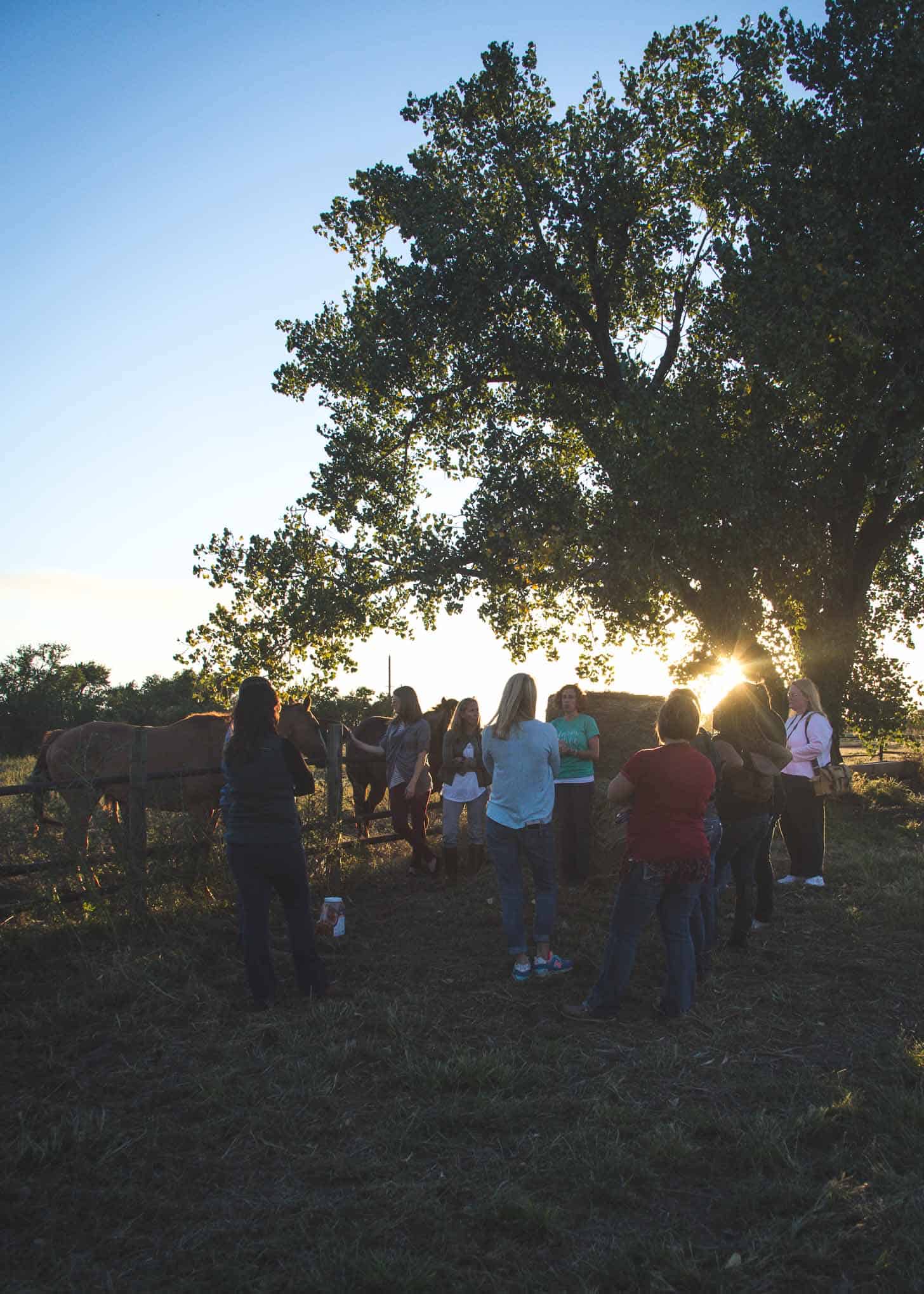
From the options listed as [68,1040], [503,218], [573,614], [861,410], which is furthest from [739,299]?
[68,1040]

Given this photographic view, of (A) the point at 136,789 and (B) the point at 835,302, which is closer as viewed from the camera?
(A) the point at 136,789

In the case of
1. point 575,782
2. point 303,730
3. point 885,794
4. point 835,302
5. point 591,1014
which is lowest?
point 885,794

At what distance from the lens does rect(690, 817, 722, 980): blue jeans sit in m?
6.29

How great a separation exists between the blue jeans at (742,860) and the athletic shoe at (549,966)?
1456 mm

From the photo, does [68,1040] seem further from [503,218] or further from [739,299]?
[503,218]

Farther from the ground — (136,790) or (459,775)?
(136,790)

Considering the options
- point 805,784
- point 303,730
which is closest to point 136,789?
point 303,730

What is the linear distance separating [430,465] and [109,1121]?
15757 millimetres

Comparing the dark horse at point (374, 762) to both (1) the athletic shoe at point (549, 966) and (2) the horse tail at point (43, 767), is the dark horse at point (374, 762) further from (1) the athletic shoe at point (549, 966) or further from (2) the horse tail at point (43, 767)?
(1) the athletic shoe at point (549, 966)

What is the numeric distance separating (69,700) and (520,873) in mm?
42714

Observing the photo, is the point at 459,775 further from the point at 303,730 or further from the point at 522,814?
the point at 522,814

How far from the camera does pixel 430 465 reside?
61.4 ft

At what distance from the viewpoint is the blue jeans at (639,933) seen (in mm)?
5516

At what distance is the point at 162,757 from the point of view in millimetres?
9766
